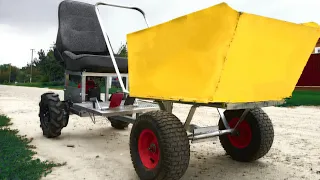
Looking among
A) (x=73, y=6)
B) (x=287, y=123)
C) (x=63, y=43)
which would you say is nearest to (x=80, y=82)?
(x=63, y=43)

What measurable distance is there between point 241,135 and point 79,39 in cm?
340

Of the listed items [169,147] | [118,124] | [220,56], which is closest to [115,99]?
[118,124]

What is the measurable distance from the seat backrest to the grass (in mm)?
1819

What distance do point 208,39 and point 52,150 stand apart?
9.97 feet

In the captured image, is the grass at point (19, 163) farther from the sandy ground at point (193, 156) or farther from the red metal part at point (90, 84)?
the red metal part at point (90, 84)

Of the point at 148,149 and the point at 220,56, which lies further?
the point at 148,149

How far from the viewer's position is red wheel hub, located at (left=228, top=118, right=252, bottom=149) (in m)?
3.68

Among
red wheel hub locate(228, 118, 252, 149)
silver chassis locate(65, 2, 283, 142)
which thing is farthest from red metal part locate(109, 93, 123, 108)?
red wheel hub locate(228, 118, 252, 149)

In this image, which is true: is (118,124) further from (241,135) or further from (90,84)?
(241,135)

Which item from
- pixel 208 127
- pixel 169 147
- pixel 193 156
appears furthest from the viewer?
pixel 193 156

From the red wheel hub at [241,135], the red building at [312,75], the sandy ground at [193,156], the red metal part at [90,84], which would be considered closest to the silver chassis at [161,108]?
the red wheel hub at [241,135]

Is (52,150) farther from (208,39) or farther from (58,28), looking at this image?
(208,39)

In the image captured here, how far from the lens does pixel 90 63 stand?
4.64m

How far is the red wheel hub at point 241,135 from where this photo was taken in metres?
3.68
